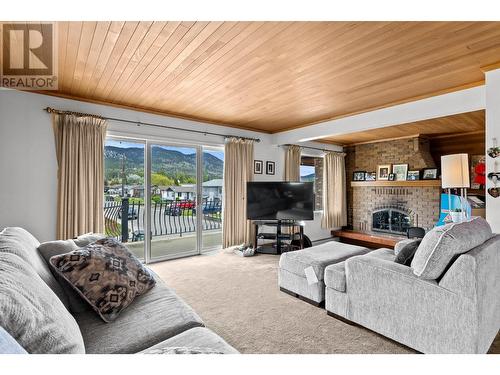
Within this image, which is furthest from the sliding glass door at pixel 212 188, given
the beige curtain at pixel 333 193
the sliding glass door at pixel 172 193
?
the beige curtain at pixel 333 193

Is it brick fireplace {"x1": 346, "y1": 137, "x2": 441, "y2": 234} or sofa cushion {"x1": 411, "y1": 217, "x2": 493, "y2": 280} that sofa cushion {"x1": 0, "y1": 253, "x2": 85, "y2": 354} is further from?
brick fireplace {"x1": 346, "y1": 137, "x2": 441, "y2": 234}

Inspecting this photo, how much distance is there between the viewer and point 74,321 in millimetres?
1136

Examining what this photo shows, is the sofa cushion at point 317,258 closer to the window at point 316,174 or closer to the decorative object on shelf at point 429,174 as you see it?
the decorative object on shelf at point 429,174

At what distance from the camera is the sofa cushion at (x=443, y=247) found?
1683mm

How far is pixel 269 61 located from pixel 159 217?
336 cm

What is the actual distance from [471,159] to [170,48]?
5124mm

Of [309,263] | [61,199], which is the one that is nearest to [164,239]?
[61,199]

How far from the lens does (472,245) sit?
1.75m

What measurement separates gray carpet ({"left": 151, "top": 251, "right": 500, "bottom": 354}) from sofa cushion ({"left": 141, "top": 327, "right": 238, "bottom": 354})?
→ 0.83 metres

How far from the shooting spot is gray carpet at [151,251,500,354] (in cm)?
195

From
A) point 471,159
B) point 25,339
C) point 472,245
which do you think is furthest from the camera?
point 471,159

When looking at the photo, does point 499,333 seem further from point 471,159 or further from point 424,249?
point 471,159

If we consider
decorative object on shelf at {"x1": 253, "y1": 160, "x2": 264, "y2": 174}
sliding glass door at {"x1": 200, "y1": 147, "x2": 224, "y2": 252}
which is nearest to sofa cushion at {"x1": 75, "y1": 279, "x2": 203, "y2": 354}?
sliding glass door at {"x1": 200, "y1": 147, "x2": 224, "y2": 252}

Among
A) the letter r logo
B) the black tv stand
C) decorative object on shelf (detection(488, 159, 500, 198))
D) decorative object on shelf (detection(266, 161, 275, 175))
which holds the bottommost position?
the black tv stand
